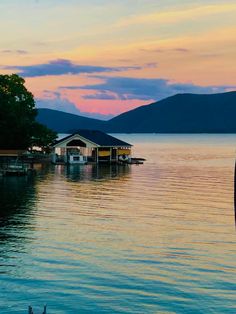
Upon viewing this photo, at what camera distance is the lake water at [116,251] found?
29.1m

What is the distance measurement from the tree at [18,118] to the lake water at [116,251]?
2996 centimetres

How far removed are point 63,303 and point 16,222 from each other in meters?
21.1

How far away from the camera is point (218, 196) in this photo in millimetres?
70938

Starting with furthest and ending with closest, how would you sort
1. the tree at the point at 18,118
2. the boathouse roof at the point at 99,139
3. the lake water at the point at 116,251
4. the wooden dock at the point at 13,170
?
the boathouse roof at the point at 99,139
the tree at the point at 18,118
the wooden dock at the point at 13,170
the lake water at the point at 116,251

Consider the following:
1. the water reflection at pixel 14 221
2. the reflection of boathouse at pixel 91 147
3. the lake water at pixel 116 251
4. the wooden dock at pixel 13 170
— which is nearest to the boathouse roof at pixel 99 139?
the reflection of boathouse at pixel 91 147

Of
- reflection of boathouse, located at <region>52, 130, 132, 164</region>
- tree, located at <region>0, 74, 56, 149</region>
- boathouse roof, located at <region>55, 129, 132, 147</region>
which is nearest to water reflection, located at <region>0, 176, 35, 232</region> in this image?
tree, located at <region>0, 74, 56, 149</region>

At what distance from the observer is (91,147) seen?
127750 mm

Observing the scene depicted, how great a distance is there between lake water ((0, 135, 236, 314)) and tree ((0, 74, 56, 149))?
30.0 metres

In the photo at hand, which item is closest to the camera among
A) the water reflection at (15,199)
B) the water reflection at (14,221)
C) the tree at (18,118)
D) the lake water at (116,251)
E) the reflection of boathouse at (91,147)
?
the lake water at (116,251)

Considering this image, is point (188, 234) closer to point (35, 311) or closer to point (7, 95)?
point (35, 311)

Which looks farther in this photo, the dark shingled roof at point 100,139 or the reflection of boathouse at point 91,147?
the dark shingled roof at point 100,139

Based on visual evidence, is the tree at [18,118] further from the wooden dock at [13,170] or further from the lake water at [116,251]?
the lake water at [116,251]

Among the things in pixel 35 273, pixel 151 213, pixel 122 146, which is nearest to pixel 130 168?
pixel 122 146

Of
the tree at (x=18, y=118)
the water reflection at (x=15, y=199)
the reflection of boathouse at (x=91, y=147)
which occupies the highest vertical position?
the tree at (x=18, y=118)
